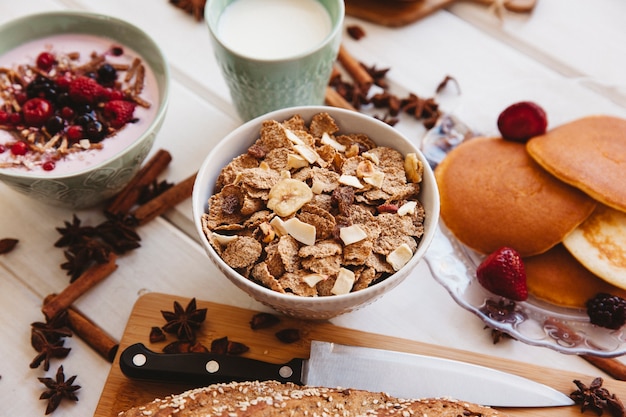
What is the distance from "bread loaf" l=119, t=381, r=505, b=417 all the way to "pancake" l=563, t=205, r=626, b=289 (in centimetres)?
44

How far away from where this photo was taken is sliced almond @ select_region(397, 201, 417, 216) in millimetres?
1291

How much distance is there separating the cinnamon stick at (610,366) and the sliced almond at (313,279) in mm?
710

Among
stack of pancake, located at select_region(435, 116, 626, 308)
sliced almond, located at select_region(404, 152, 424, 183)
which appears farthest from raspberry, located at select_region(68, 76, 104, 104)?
stack of pancake, located at select_region(435, 116, 626, 308)

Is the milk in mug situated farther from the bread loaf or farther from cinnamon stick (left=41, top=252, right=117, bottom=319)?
the bread loaf

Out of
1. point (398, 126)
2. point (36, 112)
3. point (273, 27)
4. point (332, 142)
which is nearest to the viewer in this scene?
point (332, 142)

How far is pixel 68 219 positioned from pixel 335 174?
0.78 m

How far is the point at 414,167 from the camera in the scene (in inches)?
52.6

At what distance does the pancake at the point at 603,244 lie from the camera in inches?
55.4

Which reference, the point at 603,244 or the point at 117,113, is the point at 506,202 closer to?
the point at 603,244

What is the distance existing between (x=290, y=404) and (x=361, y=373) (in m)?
0.19

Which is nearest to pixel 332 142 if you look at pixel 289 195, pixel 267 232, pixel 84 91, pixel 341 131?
pixel 341 131

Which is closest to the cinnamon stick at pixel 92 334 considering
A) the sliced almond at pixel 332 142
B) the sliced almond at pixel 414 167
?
the sliced almond at pixel 332 142

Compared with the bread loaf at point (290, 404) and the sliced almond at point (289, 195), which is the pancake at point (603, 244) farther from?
the sliced almond at point (289, 195)

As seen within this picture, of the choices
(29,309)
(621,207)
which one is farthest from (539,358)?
(29,309)
